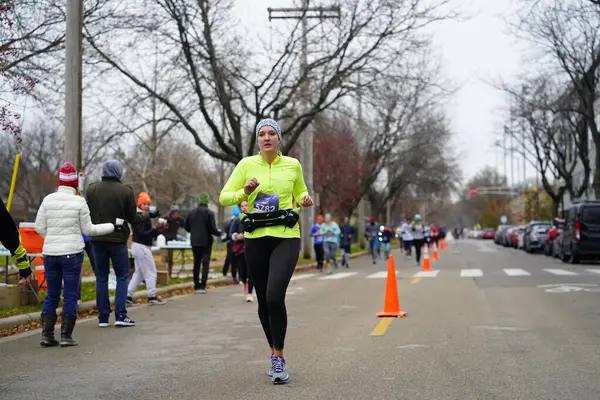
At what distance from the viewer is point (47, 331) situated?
8844 mm

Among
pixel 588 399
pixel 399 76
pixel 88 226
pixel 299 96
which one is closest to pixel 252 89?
pixel 299 96

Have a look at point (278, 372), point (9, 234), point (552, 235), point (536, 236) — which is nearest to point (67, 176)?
point (9, 234)

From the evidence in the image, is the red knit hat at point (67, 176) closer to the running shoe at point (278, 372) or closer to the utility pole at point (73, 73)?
the running shoe at point (278, 372)

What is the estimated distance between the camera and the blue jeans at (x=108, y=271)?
10445 millimetres

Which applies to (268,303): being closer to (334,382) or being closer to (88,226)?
(334,382)

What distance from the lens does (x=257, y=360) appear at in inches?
299

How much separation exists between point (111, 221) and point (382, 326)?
3612 millimetres

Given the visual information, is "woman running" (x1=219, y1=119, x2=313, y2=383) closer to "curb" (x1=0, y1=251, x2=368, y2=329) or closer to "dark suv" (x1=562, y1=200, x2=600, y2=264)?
"curb" (x1=0, y1=251, x2=368, y2=329)

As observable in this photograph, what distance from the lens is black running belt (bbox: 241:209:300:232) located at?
6348 millimetres

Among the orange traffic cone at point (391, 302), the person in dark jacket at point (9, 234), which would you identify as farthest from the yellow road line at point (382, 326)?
the person in dark jacket at point (9, 234)

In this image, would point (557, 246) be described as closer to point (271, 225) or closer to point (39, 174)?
point (39, 174)

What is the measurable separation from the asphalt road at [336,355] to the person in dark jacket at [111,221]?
37 cm

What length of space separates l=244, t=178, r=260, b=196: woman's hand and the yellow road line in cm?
384

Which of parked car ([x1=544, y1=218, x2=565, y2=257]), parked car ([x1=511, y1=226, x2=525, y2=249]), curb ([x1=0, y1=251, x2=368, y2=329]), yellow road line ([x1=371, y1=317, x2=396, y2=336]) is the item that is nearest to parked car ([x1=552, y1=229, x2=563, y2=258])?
parked car ([x1=544, y1=218, x2=565, y2=257])
